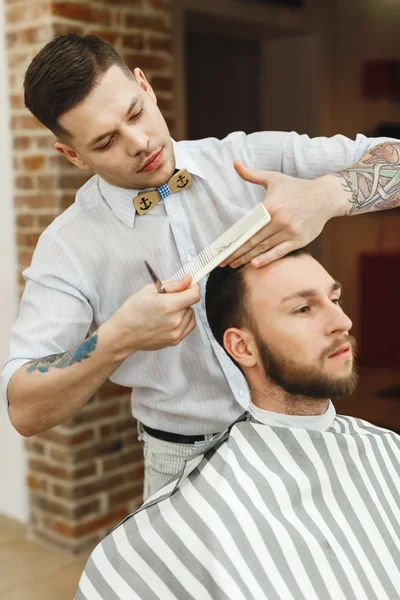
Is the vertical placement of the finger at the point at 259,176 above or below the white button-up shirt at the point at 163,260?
above

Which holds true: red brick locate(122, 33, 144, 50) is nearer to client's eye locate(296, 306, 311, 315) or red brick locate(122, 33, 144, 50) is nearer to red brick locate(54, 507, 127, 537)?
client's eye locate(296, 306, 311, 315)

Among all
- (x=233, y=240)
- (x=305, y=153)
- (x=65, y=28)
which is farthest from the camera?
(x=65, y=28)

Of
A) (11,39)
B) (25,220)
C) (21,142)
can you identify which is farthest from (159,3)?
(25,220)

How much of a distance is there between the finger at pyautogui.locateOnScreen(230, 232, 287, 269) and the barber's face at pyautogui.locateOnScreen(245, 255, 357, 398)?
7 centimetres

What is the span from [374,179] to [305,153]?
195 mm

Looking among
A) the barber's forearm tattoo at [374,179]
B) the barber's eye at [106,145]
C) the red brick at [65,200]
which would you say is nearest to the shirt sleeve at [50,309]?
the barber's eye at [106,145]

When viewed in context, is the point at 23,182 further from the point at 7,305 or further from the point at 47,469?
the point at 47,469

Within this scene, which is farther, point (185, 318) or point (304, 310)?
point (304, 310)

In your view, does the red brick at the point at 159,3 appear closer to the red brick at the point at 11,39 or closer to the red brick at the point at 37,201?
the red brick at the point at 11,39

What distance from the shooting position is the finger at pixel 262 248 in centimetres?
130

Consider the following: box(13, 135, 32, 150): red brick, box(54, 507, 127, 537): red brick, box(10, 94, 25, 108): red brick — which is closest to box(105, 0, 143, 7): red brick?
box(10, 94, 25, 108): red brick

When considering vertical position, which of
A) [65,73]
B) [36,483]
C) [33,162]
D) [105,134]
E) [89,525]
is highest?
[65,73]

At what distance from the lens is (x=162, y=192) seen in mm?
1510

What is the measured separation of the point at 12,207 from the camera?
272cm
